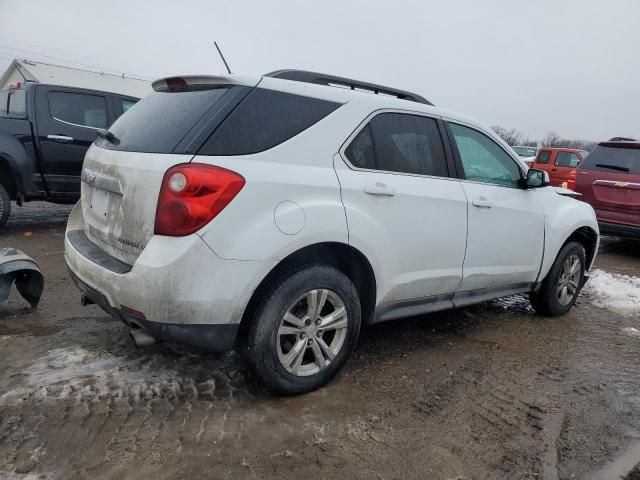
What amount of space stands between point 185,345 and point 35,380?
1035 millimetres

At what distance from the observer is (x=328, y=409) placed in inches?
105

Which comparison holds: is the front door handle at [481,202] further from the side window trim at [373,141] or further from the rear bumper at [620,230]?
the rear bumper at [620,230]

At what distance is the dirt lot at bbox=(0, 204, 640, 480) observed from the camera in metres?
2.22

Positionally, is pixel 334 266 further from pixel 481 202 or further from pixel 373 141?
pixel 481 202

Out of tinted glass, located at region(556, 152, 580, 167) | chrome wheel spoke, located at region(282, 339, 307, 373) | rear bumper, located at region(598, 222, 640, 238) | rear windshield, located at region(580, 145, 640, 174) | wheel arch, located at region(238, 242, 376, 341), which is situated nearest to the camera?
wheel arch, located at region(238, 242, 376, 341)

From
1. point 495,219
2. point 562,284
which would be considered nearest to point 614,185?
point 562,284

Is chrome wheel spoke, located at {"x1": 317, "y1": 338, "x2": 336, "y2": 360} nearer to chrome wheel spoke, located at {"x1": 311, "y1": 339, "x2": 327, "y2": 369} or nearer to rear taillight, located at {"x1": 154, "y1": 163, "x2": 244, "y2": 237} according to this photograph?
chrome wheel spoke, located at {"x1": 311, "y1": 339, "x2": 327, "y2": 369}

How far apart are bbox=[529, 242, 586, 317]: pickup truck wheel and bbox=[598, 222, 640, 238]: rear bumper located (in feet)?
9.92

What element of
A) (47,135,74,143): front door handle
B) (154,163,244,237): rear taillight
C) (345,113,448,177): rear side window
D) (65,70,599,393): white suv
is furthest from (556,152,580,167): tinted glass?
(154,163,244,237): rear taillight

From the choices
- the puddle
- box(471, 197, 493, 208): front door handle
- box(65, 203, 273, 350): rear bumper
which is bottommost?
the puddle

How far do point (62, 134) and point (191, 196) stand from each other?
16.8 feet

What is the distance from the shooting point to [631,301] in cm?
520

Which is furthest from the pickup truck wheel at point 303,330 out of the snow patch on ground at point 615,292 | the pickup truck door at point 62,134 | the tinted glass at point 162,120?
the pickup truck door at point 62,134

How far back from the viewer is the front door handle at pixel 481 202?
3478mm
